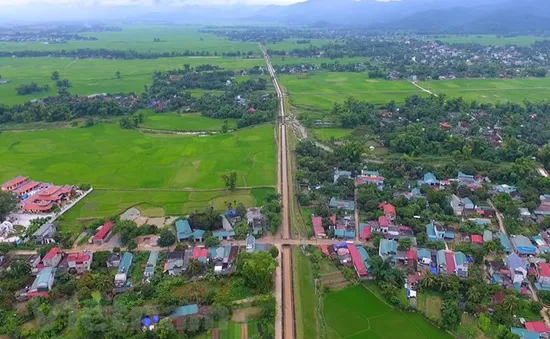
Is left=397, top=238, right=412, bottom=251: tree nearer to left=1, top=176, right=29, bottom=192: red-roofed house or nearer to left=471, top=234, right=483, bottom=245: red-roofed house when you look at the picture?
left=471, top=234, right=483, bottom=245: red-roofed house

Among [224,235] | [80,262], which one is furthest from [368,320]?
[80,262]

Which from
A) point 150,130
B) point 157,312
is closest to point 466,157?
point 157,312

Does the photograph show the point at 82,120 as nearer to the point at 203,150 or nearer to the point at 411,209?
the point at 203,150

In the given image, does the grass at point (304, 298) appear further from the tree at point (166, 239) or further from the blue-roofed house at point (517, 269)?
the blue-roofed house at point (517, 269)

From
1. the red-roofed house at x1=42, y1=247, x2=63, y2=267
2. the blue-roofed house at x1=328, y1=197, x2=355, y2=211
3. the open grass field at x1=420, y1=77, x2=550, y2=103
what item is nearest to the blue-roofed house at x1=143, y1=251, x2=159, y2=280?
the red-roofed house at x1=42, y1=247, x2=63, y2=267

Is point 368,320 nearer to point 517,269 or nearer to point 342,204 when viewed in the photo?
point 517,269

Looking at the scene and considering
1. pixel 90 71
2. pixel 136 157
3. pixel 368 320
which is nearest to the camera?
pixel 368 320
